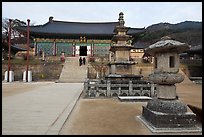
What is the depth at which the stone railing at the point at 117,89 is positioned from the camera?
547 inches

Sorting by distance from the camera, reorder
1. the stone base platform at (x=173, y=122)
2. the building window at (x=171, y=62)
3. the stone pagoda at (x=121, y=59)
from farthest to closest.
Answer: the stone pagoda at (x=121, y=59) < the building window at (x=171, y=62) < the stone base platform at (x=173, y=122)

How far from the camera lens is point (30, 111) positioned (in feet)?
28.4

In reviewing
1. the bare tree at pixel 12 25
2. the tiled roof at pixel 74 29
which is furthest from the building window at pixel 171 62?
the bare tree at pixel 12 25

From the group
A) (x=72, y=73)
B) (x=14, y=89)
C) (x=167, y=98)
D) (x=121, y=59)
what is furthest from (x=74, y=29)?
(x=167, y=98)

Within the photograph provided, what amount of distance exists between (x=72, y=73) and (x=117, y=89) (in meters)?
19.4

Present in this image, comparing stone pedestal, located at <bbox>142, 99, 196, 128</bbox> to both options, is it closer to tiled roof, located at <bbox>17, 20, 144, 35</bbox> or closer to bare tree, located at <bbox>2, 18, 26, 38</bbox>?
tiled roof, located at <bbox>17, 20, 144, 35</bbox>

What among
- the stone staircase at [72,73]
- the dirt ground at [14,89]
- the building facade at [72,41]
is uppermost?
the building facade at [72,41]

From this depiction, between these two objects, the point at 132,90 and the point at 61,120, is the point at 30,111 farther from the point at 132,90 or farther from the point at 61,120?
the point at 132,90

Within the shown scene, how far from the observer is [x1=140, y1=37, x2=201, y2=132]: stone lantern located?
6387 millimetres

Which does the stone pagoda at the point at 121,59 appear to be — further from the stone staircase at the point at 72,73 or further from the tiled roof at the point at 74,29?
the tiled roof at the point at 74,29

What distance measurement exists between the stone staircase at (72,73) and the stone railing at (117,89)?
15564 mm

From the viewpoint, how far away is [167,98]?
6953 mm

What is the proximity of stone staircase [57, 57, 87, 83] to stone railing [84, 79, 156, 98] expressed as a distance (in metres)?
15.6

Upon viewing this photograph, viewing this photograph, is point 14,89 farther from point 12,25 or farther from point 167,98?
point 12,25
